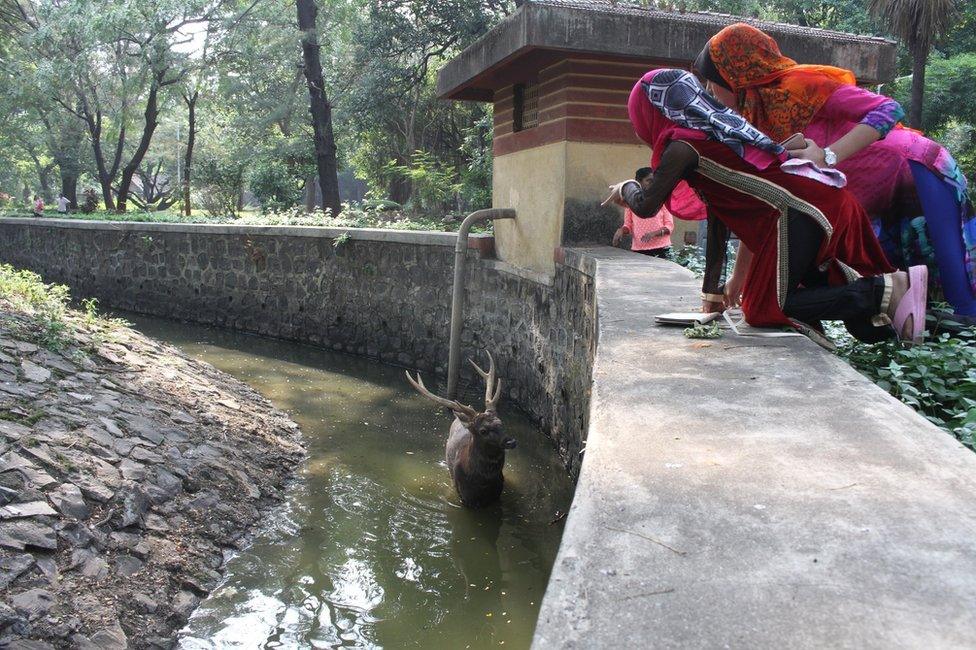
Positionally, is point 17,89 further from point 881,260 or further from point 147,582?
point 881,260

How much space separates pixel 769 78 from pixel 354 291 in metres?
8.77

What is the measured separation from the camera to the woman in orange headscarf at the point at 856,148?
3930 mm

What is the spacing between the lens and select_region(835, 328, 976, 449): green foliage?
3320 mm

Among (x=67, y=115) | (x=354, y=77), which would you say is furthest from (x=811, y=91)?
(x=67, y=115)

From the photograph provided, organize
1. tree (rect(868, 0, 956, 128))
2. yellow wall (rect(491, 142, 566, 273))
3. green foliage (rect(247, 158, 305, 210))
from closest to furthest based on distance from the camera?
1. yellow wall (rect(491, 142, 566, 273))
2. tree (rect(868, 0, 956, 128))
3. green foliage (rect(247, 158, 305, 210))

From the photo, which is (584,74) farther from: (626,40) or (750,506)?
(750,506)

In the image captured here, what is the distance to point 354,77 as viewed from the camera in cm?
2175

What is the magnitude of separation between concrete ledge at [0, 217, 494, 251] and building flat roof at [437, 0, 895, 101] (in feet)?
7.96

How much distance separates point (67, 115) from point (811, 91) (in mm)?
31250

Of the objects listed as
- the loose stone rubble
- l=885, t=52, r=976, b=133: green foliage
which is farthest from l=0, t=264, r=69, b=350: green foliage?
l=885, t=52, r=976, b=133: green foliage

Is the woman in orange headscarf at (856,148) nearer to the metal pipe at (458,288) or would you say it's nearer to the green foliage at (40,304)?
the metal pipe at (458,288)

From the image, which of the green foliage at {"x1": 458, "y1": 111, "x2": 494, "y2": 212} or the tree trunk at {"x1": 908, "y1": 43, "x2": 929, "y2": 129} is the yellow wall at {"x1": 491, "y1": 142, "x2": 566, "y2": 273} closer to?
the green foliage at {"x1": 458, "y1": 111, "x2": 494, "y2": 212}

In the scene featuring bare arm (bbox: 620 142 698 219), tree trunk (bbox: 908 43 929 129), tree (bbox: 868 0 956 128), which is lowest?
bare arm (bbox: 620 142 698 219)

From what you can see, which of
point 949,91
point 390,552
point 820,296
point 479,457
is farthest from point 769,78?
point 949,91
